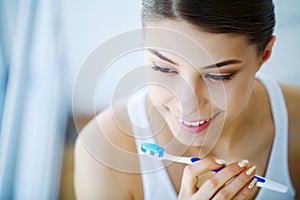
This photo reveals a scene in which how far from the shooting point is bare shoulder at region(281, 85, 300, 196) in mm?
563

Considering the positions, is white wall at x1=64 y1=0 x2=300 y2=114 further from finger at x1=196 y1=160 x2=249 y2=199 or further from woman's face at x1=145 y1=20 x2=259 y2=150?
finger at x1=196 y1=160 x2=249 y2=199

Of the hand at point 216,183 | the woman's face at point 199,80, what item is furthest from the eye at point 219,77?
the hand at point 216,183

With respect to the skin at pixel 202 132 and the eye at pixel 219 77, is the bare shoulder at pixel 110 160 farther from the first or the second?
the eye at pixel 219 77

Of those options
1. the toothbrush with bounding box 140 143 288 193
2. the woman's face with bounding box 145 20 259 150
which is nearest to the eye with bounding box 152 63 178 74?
the woman's face with bounding box 145 20 259 150

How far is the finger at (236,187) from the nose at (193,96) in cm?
10

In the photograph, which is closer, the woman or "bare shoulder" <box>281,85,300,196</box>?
the woman

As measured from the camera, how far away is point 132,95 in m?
0.53

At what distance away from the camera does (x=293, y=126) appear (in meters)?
0.56

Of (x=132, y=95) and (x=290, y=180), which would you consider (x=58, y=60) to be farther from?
(x=290, y=180)

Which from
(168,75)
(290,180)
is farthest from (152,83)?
(290,180)

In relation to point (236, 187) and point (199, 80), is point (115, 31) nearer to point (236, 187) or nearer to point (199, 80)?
point (199, 80)

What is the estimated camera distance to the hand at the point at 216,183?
47 cm

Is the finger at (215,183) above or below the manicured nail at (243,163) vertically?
below

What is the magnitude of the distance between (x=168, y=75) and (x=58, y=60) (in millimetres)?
186
